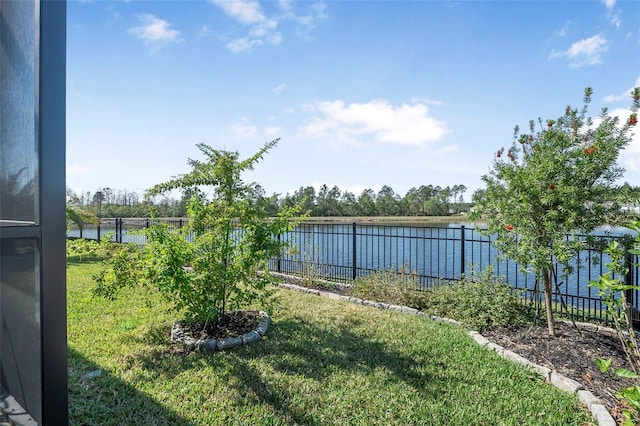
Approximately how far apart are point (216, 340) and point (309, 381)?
51.6 inches

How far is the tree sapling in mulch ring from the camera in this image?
356 cm

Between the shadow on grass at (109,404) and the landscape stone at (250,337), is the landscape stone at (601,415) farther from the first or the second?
the landscape stone at (250,337)

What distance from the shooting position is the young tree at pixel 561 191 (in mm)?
3664

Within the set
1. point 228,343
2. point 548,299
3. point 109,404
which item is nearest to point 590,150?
point 548,299

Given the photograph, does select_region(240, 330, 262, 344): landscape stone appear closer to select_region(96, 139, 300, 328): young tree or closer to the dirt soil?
select_region(96, 139, 300, 328): young tree

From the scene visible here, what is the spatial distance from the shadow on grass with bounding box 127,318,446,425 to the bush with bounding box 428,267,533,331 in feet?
4.56

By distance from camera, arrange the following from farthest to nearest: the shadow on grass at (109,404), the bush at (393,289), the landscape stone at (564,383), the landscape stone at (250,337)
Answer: the bush at (393,289) → the landscape stone at (250,337) → the landscape stone at (564,383) → the shadow on grass at (109,404)

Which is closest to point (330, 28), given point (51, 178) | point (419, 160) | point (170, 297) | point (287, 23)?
point (287, 23)

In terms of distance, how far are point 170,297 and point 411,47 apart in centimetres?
538

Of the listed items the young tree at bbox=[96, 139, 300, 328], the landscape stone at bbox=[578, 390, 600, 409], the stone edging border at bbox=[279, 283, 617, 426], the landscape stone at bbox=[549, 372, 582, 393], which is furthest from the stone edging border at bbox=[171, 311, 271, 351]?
the landscape stone at bbox=[578, 390, 600, 409]

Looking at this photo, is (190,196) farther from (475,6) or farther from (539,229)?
(475,6)

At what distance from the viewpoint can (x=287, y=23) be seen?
5.45 metres

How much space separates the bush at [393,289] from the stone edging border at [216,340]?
7.70 feet

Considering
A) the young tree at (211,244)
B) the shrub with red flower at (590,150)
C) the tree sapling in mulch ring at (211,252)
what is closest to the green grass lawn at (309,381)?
the tree sapling in mulch ring at (211,252)
